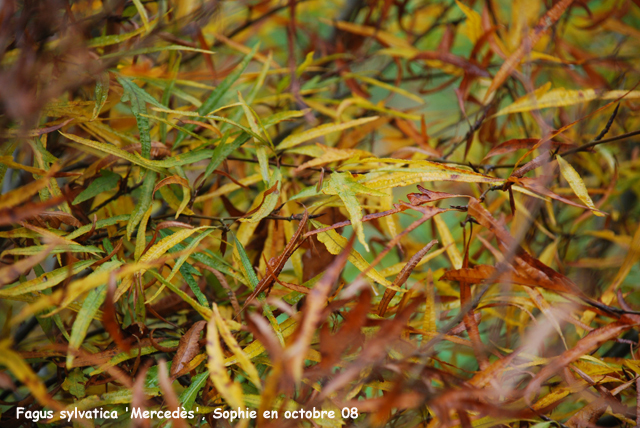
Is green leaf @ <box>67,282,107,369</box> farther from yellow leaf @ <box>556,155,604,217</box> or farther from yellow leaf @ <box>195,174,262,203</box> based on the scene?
yellow leaf @ <box>556,155,604,217</box>

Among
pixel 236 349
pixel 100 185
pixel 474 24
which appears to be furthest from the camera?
pixel 474 24

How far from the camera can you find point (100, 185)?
0.35 m

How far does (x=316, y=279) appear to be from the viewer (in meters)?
0.33

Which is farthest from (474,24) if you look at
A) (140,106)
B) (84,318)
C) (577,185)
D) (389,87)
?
(84,318)

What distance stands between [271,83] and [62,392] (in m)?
0.50

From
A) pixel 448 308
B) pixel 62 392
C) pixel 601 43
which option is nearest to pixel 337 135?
pixel 448 308

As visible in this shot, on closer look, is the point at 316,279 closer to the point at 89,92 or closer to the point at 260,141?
the point at 260,141

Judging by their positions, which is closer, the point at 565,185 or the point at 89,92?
the point at 89,92

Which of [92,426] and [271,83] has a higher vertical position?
[271,83]

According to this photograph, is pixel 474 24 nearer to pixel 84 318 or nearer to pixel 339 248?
pixel 339 248

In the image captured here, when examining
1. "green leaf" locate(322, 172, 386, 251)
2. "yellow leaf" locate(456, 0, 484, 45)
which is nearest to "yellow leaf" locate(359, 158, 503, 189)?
"green leaf" locate(322, 172, 386, 251)

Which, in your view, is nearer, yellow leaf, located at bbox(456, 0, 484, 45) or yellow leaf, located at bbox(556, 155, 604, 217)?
yellow leaf, located at bbox(556, 155, 604, 217)

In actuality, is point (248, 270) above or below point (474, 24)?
below

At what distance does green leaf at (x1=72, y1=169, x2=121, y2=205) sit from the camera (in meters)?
0.34
